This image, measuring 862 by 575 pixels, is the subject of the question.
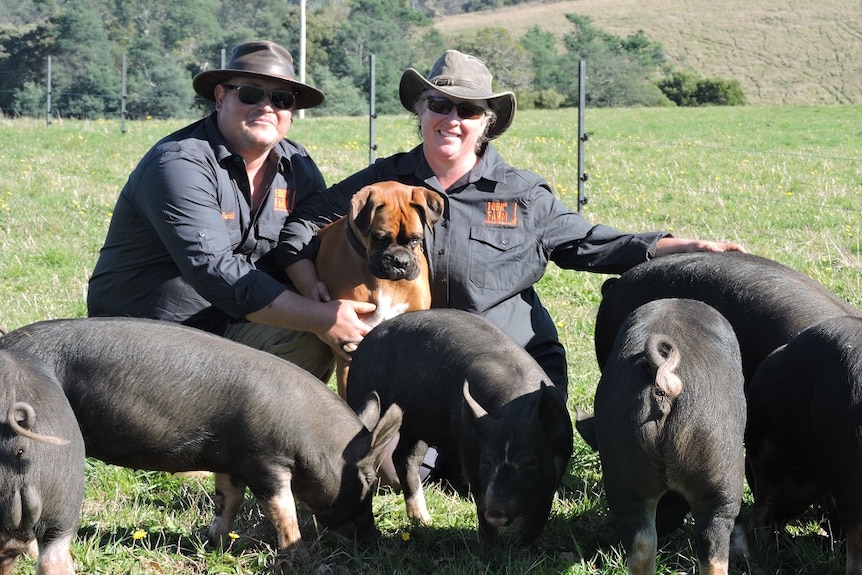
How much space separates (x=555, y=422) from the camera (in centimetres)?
407

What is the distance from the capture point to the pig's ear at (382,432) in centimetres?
416

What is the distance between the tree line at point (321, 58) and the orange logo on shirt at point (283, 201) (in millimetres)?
26016

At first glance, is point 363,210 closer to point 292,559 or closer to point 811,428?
point 292,559

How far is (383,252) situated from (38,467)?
2335 millimetres

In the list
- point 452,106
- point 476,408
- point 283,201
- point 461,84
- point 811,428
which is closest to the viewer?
point 811,428

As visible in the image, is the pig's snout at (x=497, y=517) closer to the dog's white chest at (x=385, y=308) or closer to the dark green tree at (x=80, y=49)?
the dog's white chest at (x=385, y=308)

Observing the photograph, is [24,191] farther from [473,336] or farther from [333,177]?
[473,336]

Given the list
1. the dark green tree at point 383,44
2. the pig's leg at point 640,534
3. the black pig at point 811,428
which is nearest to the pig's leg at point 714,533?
the pig's leg at point 640,534

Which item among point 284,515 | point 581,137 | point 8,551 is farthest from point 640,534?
point 581,137

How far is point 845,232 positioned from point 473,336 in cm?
785

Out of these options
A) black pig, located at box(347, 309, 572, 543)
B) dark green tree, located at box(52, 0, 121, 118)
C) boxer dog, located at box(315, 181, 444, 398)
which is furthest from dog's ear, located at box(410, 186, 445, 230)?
dark green tree, located at box(52, 0, 121, 118)

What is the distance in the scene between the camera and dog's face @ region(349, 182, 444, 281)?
545 cm

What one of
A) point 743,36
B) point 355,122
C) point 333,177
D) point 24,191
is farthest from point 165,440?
point 743,36

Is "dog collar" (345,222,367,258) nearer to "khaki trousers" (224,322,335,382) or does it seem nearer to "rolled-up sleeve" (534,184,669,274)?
"khaki trousers" (224,322,335,382)
